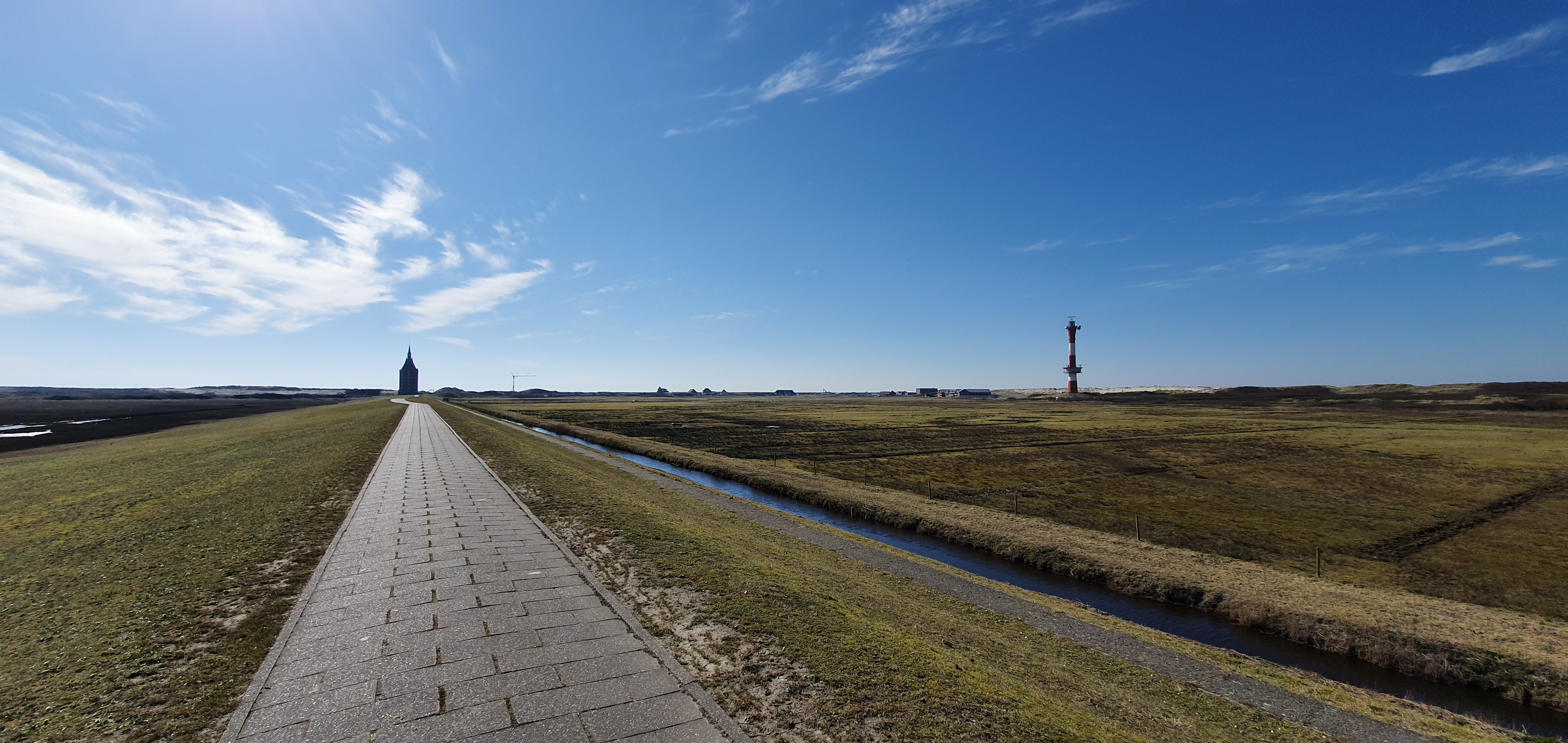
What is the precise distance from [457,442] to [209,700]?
33.7m

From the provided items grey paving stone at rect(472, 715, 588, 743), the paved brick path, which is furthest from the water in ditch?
grey paving stone at rect(472, 715, 588, 743)

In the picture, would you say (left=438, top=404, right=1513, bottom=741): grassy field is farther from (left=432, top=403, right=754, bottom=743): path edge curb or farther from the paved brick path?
the paved brick path

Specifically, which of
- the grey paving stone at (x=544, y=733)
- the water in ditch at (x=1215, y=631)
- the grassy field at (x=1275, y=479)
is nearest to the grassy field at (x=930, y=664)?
the water in ditch at (x=1215, y=631)

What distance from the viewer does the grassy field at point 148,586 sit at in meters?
6.20

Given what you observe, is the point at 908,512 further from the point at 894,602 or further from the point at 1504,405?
the point at 1504,405

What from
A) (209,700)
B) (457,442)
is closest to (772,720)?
(209,700)

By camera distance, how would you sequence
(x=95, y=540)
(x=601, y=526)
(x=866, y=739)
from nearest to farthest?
1. (x=866, y=739)
2. (x=95, y=540)
3. (x=601, y=526)

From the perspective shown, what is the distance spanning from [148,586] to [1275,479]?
48064mm

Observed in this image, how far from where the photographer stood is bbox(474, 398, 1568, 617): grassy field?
18984mm

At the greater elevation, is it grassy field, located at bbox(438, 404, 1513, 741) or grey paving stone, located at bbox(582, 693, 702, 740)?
grey paving stone, located at bbox(582, 693, 702, 740)

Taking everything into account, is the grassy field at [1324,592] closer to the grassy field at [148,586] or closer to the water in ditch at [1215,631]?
the water in ditch at [1215,631]

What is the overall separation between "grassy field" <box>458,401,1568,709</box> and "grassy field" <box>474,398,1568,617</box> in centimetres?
47

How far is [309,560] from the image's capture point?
451 inches

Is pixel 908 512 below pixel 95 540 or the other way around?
below
